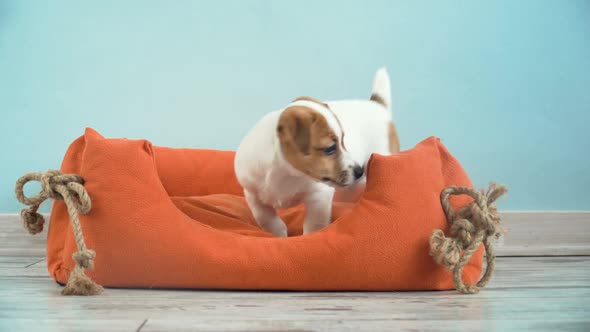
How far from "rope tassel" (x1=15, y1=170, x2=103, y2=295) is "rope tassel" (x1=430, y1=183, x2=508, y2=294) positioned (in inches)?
30.2

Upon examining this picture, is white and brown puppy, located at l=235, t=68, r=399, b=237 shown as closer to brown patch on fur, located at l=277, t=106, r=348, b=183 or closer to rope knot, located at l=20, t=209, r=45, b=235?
brown patch on fur, located at l=277, t=106, r=348, b=183

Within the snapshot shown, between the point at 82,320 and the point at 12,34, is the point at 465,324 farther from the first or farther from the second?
the point at 12,34

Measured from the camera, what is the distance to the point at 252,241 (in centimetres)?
133

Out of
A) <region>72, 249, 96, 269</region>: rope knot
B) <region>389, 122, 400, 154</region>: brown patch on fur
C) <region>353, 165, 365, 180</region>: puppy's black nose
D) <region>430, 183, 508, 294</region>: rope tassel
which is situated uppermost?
<region>389, 122, 400, 154</region>: brown patch on fur

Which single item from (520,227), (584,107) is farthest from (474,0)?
(520,227)

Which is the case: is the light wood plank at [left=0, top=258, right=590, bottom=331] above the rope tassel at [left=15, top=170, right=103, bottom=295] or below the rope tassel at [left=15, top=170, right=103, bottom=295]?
below

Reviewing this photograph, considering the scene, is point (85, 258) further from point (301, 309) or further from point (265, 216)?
point (265, 216)

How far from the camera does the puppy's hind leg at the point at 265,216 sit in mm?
1669

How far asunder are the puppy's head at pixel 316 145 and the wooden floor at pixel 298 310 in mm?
324

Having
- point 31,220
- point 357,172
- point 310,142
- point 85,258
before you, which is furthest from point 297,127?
point 31,220

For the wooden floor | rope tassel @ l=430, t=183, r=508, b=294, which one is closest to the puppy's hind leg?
the wooden floor

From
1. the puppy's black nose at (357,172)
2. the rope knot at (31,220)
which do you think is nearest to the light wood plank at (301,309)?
the rope knot at (31,220)

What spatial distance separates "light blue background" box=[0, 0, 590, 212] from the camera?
2.27m

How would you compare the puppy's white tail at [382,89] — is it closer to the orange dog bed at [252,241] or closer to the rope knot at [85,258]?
the orange dog bed at [252,241]
